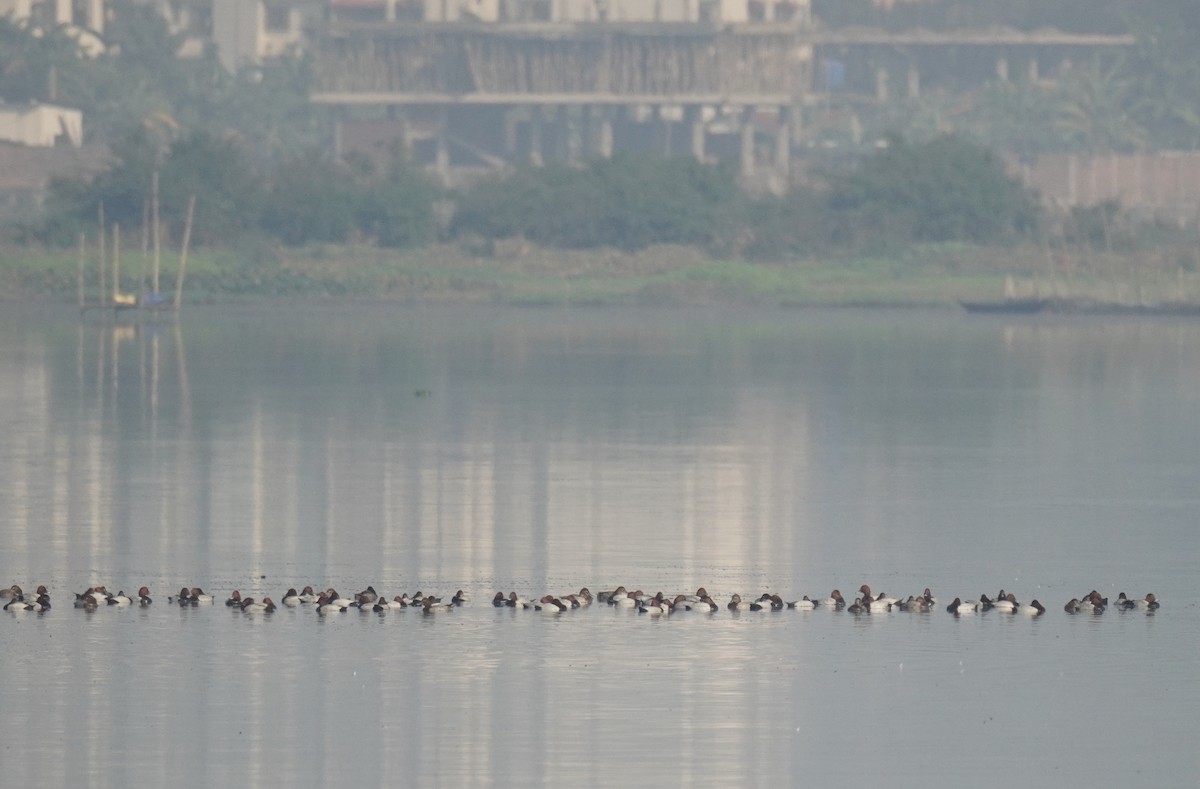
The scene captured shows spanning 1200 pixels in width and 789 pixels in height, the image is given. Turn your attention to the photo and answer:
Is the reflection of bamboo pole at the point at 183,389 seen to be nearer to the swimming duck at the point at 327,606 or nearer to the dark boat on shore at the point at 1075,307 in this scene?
the swimming duck at the point at 327,606

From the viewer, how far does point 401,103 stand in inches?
6496

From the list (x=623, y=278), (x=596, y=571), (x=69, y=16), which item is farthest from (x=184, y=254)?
(x=596, y=571)

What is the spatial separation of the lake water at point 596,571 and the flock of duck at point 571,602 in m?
0.22

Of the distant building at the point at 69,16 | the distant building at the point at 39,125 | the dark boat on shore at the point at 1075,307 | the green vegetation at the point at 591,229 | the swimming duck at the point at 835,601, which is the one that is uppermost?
the distant building at the point at 69,16

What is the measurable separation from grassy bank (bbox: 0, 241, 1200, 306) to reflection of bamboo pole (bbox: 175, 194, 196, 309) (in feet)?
3.35

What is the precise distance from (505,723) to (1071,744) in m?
5.75

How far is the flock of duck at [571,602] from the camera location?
1419 inches

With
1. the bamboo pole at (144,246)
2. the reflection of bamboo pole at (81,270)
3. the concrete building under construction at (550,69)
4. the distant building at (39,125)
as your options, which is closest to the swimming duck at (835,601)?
the reflection of bamboo pole at (81,270)

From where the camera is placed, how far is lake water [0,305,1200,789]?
94.3 ft

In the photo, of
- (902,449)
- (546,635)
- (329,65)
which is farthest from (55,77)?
(546,635)

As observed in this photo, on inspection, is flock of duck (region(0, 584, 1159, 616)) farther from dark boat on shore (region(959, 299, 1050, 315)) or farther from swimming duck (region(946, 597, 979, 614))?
dark boat on shore (region(959, 299, 1050, 315))

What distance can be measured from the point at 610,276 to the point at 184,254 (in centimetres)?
2067

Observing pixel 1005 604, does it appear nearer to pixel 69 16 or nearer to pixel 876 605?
pixel 876 605

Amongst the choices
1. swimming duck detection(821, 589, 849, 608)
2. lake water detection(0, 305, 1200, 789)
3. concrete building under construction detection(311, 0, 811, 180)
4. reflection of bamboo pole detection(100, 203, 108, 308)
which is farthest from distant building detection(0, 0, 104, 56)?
swimming duck detection(821, 589, 849, 608)
